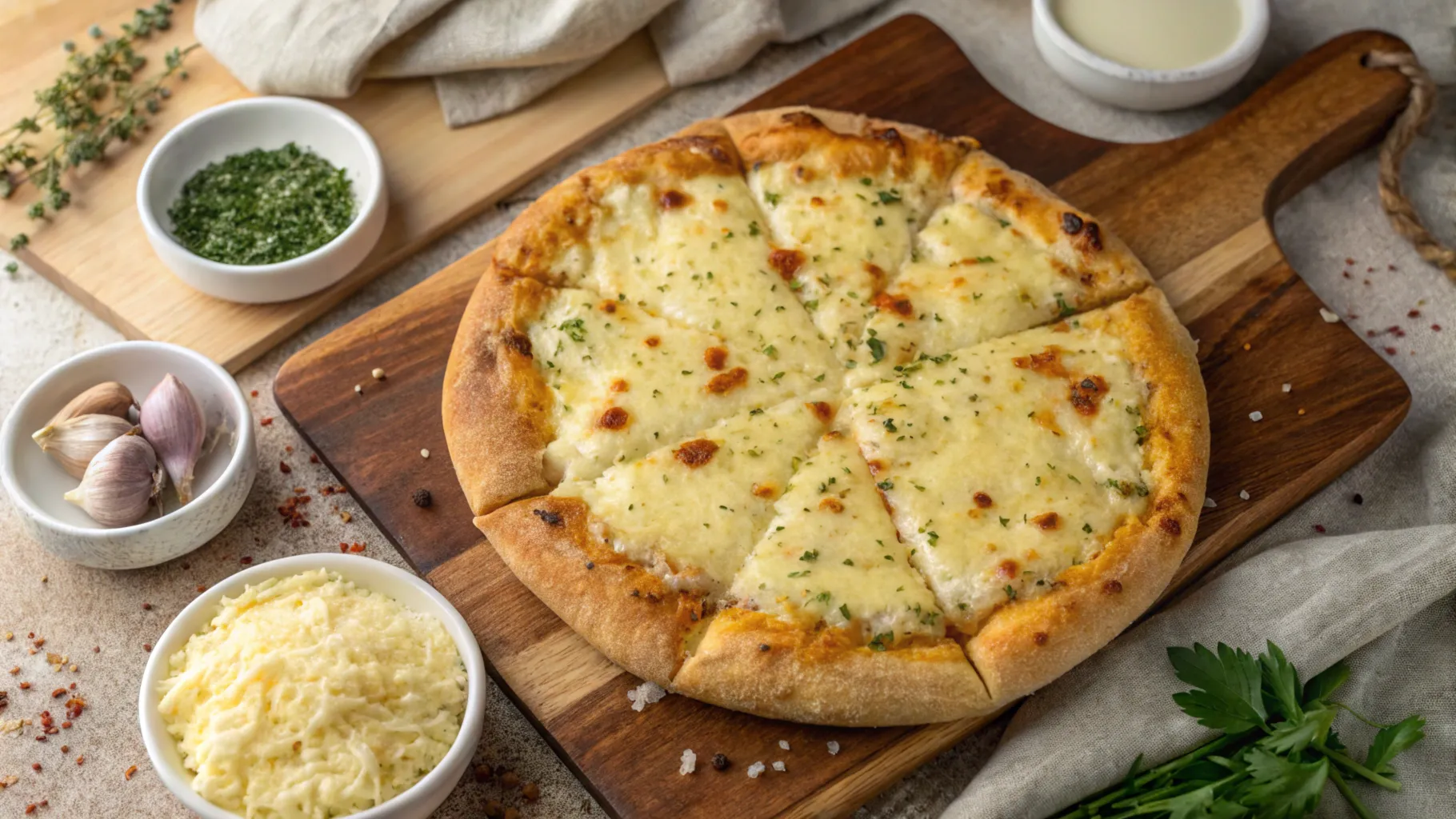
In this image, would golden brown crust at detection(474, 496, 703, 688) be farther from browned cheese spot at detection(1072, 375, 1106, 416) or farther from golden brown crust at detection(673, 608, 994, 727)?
browned cheese spot at detection(1072, 375, 1106, 416)

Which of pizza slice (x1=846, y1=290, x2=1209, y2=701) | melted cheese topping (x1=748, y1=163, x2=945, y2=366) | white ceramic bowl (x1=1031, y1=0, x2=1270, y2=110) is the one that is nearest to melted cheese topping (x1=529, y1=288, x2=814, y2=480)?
melted cheese topping (x1=748, y1=163, x2=945, y2=366)

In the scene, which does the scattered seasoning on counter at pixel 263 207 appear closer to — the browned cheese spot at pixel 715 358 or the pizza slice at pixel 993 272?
the browned cheese spot at pixel 715 358

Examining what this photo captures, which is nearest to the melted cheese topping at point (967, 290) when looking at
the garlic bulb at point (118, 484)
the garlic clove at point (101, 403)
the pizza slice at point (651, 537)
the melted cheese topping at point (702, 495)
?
the melted cheese topping at point (702, 495)

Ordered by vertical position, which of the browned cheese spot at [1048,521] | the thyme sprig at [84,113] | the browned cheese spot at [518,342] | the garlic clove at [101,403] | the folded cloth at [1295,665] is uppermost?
the thyme sprig at [84,113]

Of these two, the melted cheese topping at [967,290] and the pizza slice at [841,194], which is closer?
the melted cheese topping at [967,290]

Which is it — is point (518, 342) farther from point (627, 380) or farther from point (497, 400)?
point (627, 380)

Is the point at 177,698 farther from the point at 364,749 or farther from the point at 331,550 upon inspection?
the point at 331,550

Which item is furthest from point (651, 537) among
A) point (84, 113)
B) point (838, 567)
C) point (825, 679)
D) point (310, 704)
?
point (84, 113)
